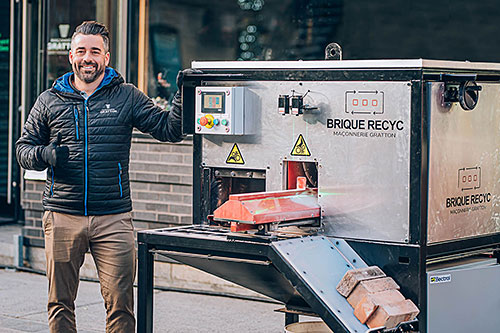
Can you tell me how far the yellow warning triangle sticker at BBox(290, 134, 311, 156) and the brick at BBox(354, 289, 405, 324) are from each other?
87 centimetres

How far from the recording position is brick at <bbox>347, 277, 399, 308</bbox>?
14.5 ft

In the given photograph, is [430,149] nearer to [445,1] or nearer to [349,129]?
[349,129]

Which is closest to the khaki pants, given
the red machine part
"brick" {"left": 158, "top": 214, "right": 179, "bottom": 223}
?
the red machine part

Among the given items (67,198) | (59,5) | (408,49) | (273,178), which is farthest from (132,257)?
(59,5)

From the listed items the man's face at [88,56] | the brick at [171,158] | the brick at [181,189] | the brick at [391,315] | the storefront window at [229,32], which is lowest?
the brick at [391,315]

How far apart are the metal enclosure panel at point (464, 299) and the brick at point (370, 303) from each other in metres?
0.31

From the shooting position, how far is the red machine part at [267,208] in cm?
464

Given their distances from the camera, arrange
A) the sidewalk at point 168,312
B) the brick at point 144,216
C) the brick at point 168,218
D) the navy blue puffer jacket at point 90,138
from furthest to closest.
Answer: the brick at point 144,216, the brick at point 168,218, the sidewalk at point 168,312, the navy blue puffer jacket at point 90,138

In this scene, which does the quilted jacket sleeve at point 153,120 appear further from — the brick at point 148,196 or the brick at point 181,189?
the brick at point 148,196

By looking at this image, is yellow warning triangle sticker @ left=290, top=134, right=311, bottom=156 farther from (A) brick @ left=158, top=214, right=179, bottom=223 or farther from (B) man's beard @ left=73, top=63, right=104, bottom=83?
(A) brick @ left=158, top=214, right=179, bottom=223

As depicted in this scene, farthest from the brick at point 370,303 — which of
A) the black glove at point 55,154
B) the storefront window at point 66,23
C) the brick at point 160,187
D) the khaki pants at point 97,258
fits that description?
the storefront window at point 66,23

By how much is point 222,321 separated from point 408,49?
8.27ft

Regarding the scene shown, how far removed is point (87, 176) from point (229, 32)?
3138 mm

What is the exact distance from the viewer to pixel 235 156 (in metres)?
5.18
